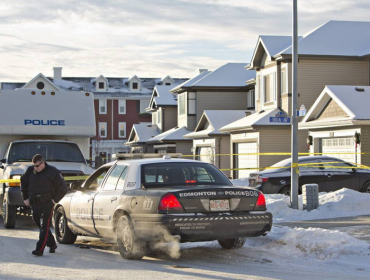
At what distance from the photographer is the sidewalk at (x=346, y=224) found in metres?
12.4

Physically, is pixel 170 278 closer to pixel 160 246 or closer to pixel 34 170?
pixel 160 246

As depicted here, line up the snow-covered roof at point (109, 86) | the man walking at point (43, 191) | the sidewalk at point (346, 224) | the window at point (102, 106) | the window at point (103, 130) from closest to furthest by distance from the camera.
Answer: the man walking at point (43, 191) → the sidewalk at point (346, 224) → the window at point (102, 106) → the snow-covered roof at point (109, 86) → the window at point (103, 130)

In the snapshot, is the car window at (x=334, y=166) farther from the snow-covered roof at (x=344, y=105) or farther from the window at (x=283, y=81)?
the window at (x=283, y=81)

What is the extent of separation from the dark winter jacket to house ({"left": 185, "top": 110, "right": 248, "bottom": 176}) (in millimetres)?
28082

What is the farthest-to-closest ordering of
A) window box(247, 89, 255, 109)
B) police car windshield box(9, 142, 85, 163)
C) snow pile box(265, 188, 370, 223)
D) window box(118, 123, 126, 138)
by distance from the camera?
window box(118, 123, 126, 138), window box(247, 89, 255, 109), police car windshield box(9, 142, 85, 163), snow pile box(265, 188, 370, 223)

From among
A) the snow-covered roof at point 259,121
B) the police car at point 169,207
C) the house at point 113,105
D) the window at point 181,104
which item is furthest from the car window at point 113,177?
the house at point 113,105

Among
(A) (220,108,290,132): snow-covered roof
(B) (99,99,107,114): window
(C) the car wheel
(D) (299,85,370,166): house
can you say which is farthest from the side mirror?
(B) (99,99,107,114): window

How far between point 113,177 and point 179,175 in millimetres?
1241

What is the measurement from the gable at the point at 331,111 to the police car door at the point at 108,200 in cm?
1604

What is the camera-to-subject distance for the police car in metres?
9.06

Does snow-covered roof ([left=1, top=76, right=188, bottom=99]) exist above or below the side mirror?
above

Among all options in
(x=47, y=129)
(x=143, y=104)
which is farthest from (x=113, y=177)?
(x=143, y=104)

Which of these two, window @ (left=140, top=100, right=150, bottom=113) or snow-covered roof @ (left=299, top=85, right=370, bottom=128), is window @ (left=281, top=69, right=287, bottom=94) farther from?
window @ (left=140, top=100, right=150, bottom=113)

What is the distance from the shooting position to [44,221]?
407 inches
